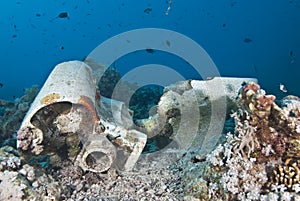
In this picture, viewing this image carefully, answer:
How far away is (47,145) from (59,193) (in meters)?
0.89

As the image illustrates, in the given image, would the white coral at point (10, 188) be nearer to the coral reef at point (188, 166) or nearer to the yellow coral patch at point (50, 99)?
the coral reef at point (188, 166)

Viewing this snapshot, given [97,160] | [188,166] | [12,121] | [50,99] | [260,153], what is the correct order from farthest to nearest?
[12,121]
[97,160]
[188,166]
[50,99]
[260,153]

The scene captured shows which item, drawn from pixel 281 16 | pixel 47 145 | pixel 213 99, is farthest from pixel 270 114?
pixel 281 16

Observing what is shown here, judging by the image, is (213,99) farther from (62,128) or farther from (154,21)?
(154,21)

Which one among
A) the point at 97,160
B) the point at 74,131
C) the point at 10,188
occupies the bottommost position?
the point at 10,188

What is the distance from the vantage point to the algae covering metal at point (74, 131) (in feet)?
13.4

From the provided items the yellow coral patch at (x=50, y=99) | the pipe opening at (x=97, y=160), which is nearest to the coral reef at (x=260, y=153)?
the pipe opening at (x=97, y=160)

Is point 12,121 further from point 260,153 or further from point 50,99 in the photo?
point 260,153

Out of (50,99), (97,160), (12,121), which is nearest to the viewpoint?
(50,99)

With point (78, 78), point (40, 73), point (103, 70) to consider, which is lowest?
point (78, 78)

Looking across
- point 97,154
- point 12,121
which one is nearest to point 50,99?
point 97,154

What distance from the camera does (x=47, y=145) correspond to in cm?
439

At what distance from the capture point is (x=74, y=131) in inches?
177

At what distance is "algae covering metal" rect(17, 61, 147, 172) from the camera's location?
4.09 m
